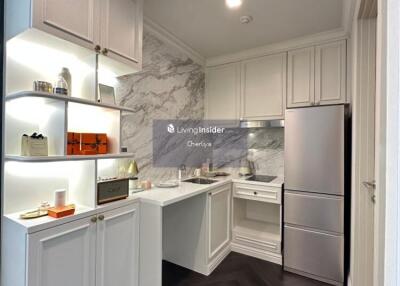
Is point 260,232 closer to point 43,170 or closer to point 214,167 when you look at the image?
point 214,167

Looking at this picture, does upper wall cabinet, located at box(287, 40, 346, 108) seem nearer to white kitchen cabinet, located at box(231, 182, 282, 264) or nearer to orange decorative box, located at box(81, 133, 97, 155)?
white kitchen cabinet, located at box(231, 182, 282, 264)

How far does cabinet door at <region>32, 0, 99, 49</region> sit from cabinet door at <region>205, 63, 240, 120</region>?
194 centimetres

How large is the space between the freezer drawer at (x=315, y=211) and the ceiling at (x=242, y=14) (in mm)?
1710

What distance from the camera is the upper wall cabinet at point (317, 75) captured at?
7.84 ft

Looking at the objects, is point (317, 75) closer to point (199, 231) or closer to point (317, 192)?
point (317, 192)

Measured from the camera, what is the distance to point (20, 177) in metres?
1.38

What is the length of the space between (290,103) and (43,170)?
8.20 feet

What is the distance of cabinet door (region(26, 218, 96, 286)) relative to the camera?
1155 mm

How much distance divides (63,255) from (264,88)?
2575 millimetres

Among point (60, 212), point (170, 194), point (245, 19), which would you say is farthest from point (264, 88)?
point (60, 212)

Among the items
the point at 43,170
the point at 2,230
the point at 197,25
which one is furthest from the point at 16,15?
the point at 197,25

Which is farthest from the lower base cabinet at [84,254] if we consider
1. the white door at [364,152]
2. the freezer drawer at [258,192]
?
the white door at [364,152]

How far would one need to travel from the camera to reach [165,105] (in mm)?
2568

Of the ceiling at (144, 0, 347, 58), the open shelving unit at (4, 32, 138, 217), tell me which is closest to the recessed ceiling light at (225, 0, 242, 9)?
the ceiling at (144, 0, 347, 58)
